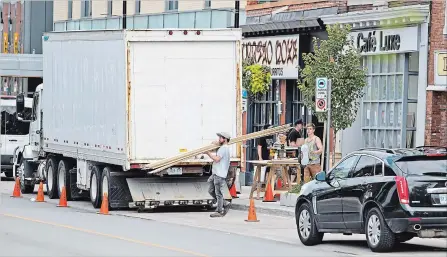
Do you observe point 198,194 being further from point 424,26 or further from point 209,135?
point 424,26

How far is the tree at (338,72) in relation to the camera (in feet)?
99.7

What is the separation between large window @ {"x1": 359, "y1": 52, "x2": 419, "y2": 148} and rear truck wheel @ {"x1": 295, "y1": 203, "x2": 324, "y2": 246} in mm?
11710

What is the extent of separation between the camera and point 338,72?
30.4 meters

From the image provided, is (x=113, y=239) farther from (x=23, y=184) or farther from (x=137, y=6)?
(x=137, y=6)

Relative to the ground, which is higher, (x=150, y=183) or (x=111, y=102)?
(x=111, y=102)

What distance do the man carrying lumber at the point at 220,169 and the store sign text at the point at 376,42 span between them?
7329 millimetres

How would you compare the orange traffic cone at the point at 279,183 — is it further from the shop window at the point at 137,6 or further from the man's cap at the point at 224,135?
the shop window at the point at 137,6

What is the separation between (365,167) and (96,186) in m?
11.9

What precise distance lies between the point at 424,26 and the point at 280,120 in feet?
29.7

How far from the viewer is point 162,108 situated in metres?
27.5

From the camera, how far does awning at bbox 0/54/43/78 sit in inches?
2557

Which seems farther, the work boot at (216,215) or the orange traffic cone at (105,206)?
the orange traffic cone at (105,206)

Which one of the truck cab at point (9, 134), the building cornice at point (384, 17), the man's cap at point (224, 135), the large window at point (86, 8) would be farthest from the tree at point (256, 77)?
the large window at point (86, 8)

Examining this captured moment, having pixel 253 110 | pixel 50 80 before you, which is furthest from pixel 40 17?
pixel 50 80
